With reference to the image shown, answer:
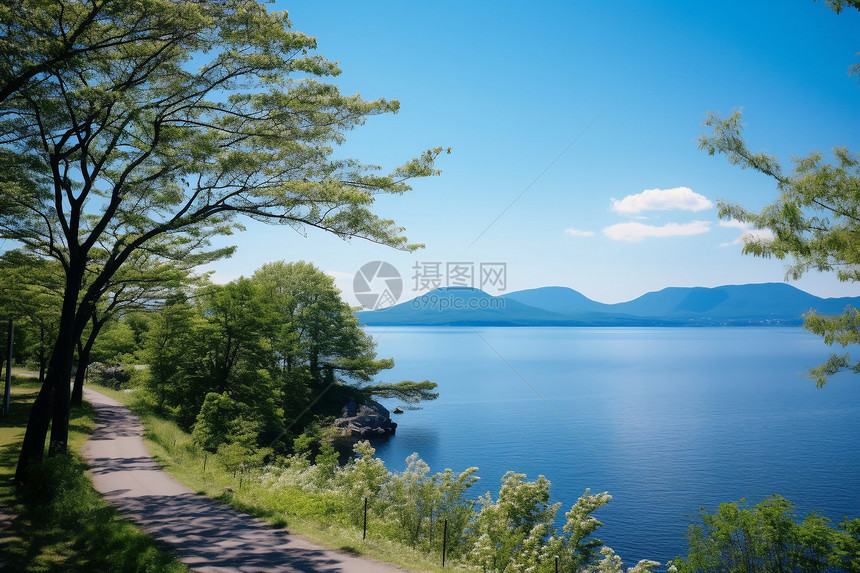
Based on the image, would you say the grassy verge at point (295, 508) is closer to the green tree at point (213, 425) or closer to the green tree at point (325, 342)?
the green tree at point (213, 425)

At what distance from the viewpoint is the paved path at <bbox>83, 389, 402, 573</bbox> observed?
920cm

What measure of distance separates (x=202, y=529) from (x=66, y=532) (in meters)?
2.56

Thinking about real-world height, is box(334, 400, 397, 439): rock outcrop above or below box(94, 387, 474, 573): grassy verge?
below

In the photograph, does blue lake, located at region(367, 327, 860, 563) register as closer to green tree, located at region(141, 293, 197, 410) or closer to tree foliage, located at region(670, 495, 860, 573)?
tree foliage, located at region(670, 495, 860, 573)

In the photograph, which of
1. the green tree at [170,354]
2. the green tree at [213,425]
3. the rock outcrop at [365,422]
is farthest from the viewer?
the rock outcrop at [365,422]

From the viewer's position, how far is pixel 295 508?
43.8 ft

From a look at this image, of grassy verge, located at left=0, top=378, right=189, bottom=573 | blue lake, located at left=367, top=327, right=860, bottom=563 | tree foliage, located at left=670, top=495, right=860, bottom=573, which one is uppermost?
grassy verge, located at left=0, top=378, right=189, bottom=573

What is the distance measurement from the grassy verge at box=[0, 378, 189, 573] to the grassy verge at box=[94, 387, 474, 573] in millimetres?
3016

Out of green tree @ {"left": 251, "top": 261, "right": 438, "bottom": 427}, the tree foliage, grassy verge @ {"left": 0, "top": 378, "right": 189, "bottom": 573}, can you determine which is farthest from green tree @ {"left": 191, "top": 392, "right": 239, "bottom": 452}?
the tree foliage

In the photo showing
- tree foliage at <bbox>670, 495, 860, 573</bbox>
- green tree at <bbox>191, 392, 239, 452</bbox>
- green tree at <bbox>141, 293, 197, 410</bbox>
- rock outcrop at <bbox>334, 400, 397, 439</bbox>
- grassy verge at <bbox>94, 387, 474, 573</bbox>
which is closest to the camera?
grassy verge at <bbox>94, 387, 474, 573</bbox>

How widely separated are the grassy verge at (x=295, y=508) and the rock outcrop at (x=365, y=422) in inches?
804

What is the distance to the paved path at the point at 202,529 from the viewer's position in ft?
30.2

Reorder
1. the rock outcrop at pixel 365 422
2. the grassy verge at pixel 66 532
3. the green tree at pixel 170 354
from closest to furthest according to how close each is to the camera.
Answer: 1. the grassy verge at pixel 66 532
2. the green tree at pixel 170 354
3. the rock outcrop at pixel 365 422

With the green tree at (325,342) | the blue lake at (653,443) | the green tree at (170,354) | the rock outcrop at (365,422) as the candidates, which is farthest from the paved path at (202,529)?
the rock outcrop at (365,422)
